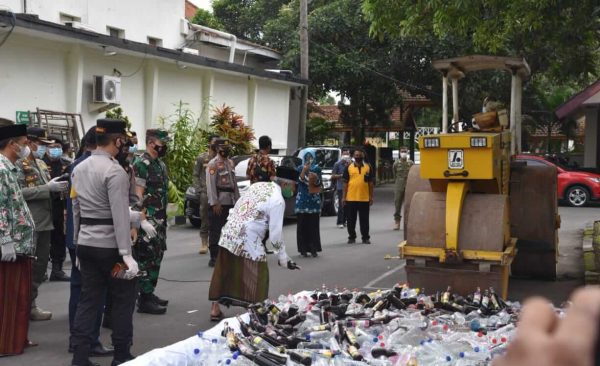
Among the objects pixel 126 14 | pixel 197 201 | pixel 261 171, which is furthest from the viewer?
pixel 126 14

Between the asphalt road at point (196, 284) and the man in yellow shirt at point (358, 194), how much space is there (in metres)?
0.33

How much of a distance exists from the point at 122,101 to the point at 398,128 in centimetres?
2120

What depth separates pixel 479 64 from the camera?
30.6ft

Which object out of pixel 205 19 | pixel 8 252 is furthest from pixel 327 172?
pixel 205 19

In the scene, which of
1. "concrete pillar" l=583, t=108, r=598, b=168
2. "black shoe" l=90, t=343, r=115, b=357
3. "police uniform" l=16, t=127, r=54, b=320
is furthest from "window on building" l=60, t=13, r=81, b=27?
"concrete pillar" l=583, t=108, r=598, b=168

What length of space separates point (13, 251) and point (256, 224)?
2.17 metres

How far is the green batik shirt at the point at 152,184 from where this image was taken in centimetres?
763

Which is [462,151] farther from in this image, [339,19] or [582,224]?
[339,19]

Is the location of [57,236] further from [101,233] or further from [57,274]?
[101,233]

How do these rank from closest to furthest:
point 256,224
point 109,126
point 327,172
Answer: point 109,126 < point 256,224 < point 327,172

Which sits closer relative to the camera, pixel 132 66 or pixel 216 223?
pixel 216 223

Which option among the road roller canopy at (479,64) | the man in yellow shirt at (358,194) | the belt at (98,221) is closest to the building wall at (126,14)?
the man in yellow shirt at (358,194)

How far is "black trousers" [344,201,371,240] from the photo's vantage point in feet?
45.0

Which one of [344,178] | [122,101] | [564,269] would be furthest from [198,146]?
[564,269]
